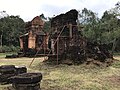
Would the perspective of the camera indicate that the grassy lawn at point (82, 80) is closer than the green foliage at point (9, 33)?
Yes

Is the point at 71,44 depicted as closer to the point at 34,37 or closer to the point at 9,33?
the point at 34,37

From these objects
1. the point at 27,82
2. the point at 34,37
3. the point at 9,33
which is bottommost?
the point at 27,82

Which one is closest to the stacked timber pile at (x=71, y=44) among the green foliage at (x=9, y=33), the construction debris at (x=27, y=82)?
Answer: the construction debris at (x=27, y=82)

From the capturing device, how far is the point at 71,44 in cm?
1797

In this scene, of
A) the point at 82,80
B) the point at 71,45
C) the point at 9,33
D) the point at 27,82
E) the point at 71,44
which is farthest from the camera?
the point at 9,33

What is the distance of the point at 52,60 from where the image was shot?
704 inches

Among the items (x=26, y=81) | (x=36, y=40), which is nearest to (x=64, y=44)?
(x=26, y=81)

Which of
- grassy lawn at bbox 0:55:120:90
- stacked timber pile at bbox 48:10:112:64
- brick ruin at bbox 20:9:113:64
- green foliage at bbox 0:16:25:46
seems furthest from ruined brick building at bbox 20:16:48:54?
green foliage at bbox 0:16:25:46

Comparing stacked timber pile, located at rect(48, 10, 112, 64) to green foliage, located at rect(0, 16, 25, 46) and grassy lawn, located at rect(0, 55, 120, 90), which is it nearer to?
grassy lawn, located at rect(0, 55, 120, 90)

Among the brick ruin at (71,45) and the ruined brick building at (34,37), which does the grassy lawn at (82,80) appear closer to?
the brick ruin at (71,45)

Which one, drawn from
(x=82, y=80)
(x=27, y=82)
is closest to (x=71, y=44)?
(x=82, y=80)

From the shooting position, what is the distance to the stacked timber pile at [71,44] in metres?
17.2

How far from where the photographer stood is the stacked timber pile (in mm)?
17219

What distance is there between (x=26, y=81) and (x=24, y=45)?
26844mm
